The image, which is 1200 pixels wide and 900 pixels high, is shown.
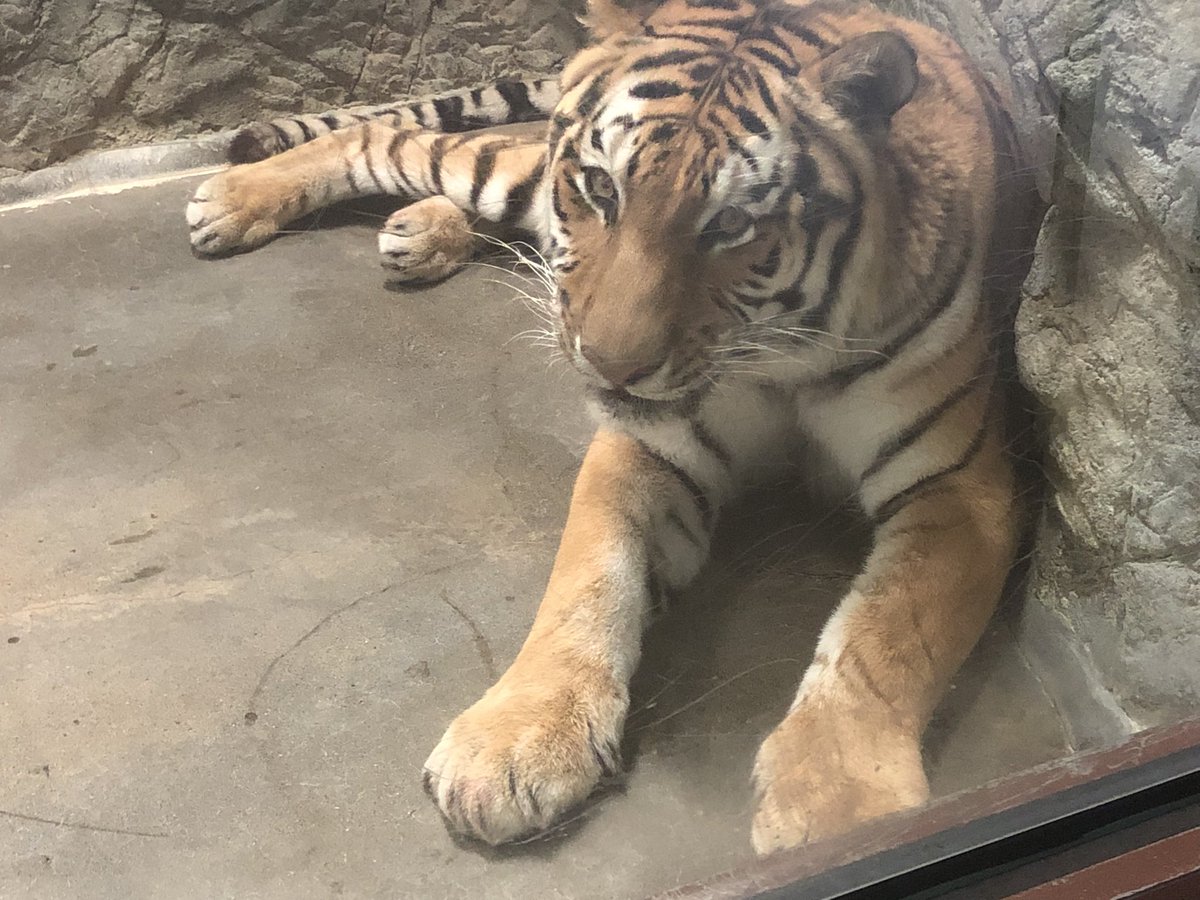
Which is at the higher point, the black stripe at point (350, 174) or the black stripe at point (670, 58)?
the black stripe at point (670, 58)

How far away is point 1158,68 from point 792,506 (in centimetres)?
58

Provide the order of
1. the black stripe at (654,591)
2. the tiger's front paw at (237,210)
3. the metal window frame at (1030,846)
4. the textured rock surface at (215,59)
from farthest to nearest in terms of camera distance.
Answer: the textured rock surface at (215,59) → the tiger's front paw at (237,210) → the black stripe at (654,591) → the metal window frame at (1030,846)

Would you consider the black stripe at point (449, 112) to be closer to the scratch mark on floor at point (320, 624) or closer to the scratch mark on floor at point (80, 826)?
the scratch mark on floor at point (320, 624)

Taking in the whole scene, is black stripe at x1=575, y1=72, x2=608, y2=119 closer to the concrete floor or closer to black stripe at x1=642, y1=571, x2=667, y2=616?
the concrete floor

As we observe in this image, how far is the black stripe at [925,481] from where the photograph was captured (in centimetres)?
123

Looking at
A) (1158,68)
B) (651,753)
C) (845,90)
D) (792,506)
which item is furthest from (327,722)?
(1158,68)

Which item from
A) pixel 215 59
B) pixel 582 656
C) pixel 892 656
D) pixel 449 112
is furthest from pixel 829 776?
pixel 215 59

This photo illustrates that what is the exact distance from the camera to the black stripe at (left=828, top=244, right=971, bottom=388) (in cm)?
113

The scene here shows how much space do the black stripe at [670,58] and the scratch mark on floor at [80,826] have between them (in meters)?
0.87

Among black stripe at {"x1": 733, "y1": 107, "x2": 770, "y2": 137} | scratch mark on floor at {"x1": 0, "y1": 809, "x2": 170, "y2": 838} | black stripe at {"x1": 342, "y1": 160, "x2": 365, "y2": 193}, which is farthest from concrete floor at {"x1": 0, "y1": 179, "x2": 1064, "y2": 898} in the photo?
black stripe at {"x1": 733, "y1": 107, "x2": 770, "y2": 137}

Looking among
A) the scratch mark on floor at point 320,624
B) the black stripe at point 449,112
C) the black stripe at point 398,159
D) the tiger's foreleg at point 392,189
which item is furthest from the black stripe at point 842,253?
the black stripe at point 449,112

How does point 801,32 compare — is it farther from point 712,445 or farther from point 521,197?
point 521,197

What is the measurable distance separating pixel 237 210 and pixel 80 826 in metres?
1.22

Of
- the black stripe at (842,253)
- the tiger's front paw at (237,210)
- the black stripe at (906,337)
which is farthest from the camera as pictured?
the tiger's front paw at (237,210)
